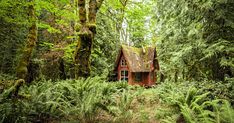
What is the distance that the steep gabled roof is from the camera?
84.9ft

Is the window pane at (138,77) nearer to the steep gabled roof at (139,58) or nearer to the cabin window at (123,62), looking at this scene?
the steep gabled roof at (139,58)

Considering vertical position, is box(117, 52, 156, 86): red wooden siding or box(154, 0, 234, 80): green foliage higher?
box(154, 0, 234, 80): green foliage

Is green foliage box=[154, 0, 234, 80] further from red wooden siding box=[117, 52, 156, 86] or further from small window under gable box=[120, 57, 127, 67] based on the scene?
Result: small window under gable box=[120, 57, 127, 67]

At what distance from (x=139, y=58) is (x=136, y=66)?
1902 millimetres

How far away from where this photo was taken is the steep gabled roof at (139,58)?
25.9m

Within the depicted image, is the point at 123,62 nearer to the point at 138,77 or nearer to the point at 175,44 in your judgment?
the point at 138,77

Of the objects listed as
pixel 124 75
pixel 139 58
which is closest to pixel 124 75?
pixel 124 75

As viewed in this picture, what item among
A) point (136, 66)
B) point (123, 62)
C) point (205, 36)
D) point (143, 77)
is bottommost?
point (143, 77)

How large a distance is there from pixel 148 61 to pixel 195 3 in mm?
17254

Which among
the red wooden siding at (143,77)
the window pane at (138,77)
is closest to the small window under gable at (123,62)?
the red wooden siding at (143,77)

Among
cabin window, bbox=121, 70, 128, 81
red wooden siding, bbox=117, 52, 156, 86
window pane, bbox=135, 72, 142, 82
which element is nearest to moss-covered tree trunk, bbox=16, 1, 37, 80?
red wooden siding, bbox=117, 52, 156, 86

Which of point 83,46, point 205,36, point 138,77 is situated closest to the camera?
point 83,46

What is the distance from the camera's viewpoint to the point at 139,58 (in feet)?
91.8

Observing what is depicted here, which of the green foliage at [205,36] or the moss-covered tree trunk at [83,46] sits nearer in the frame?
the green foliage at [205,36]
